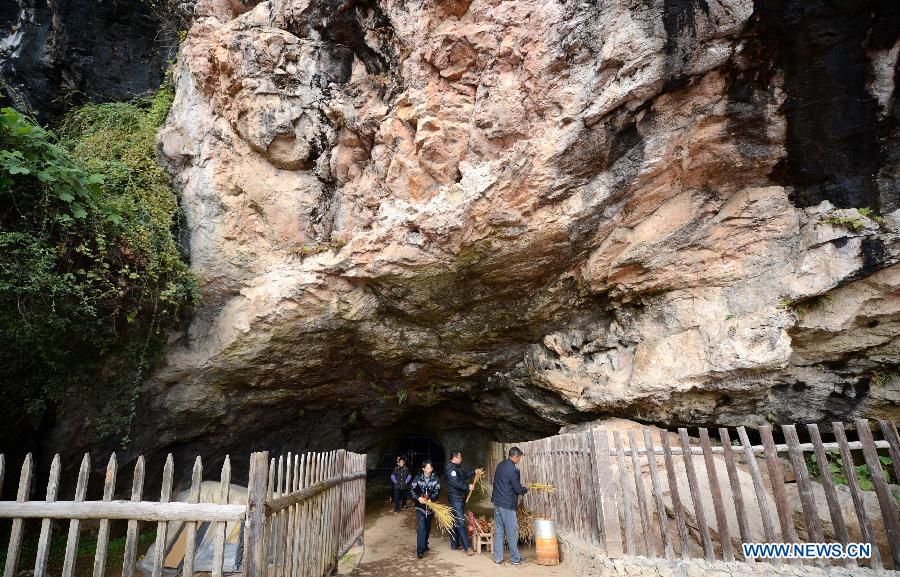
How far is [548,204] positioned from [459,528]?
4802 mm

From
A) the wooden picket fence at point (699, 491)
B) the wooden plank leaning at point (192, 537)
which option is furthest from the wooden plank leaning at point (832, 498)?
the wooden plank leaning at point (192, 537)

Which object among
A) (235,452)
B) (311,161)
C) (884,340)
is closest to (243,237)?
(311,161)

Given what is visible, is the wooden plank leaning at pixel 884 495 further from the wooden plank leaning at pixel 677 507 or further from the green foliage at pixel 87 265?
the green foliage at pixel 87 265

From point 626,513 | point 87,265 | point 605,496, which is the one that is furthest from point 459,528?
point 87,265

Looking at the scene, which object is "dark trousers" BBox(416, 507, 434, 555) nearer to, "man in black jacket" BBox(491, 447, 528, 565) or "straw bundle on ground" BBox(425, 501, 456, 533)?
"straw bundle on ground" BBox(425, 501, 456, 533)

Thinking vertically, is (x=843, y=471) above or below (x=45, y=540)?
below

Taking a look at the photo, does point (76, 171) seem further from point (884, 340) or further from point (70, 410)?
point (884, 340)

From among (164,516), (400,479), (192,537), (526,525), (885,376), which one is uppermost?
(885,376)

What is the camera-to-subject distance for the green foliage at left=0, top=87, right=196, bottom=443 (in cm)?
558

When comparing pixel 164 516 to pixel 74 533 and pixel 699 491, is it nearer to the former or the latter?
pixel 74 533

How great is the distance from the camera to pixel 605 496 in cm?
495

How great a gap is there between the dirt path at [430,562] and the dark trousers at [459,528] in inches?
5.6

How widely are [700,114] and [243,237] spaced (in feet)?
22.0

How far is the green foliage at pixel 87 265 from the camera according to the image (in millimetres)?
5578
